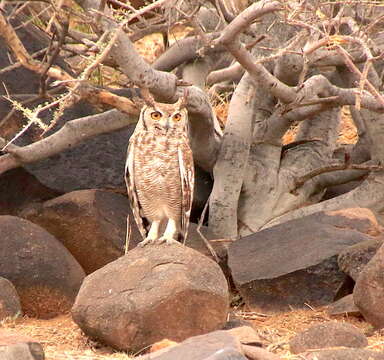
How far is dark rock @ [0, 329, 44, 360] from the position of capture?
4.66 m

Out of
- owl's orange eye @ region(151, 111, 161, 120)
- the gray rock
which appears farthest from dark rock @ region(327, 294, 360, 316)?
the gray rock

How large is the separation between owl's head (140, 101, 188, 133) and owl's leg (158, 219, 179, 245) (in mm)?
714

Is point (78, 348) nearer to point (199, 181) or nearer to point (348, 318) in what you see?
point (348, 318)

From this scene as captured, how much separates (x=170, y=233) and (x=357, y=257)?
52.8 inches

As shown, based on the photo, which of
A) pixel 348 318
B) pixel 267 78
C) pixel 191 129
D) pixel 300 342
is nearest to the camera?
pixel 300 342

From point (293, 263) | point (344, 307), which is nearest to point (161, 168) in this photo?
point (293, 263)

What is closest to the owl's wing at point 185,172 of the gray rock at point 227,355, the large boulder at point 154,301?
the large boulder at point 154,301

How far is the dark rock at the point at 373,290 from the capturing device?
5.84m

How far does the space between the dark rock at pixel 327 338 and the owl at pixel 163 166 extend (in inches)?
52.7

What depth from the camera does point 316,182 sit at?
9.21 metres

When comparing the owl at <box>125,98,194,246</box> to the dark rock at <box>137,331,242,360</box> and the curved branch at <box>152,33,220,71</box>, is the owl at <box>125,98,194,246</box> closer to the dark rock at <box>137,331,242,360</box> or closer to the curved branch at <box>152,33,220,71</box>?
the dark rock at <box>137,331,242,360</box>

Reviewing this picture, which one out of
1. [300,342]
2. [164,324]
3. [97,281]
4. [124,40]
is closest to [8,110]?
[124,40]

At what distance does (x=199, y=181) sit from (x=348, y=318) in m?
2.83

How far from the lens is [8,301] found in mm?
6441
